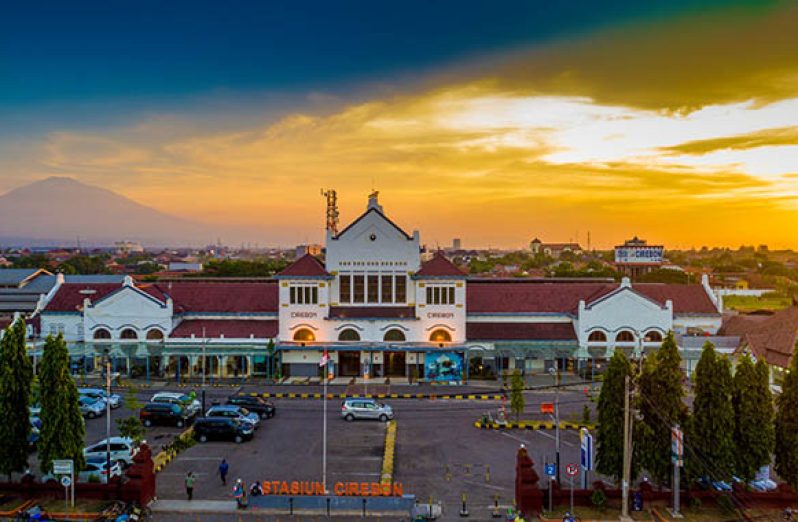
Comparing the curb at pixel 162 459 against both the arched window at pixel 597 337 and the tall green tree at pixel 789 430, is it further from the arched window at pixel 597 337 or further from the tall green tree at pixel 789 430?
the arched window at pixel 597 337

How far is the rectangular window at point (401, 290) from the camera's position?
6362 cm

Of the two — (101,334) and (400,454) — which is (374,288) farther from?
(101,334)

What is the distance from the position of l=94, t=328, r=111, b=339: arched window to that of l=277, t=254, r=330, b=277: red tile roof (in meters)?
18.3

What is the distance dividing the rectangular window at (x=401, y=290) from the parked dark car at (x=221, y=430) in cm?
2475

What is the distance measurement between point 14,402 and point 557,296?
168 feet

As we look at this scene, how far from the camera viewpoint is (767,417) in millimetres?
30734

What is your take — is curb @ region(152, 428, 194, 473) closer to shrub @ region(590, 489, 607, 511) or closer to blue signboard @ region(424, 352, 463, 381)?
shrub @ region(590, 489, 607, 511)

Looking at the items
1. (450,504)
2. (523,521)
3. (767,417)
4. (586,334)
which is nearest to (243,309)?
(586,334)

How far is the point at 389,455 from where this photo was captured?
3866 centimetres

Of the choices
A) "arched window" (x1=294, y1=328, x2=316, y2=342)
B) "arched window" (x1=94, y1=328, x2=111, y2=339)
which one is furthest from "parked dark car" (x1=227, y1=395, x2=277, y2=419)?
"arched window" (x1=94, y1=328, x2=111, y2=339)

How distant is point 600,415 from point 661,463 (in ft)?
11.6

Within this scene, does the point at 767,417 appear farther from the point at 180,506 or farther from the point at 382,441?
the point at 180,506

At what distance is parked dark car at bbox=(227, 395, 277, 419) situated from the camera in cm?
4773

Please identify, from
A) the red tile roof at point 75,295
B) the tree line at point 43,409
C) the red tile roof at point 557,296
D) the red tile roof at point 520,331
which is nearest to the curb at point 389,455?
the tree line at point 43,409
